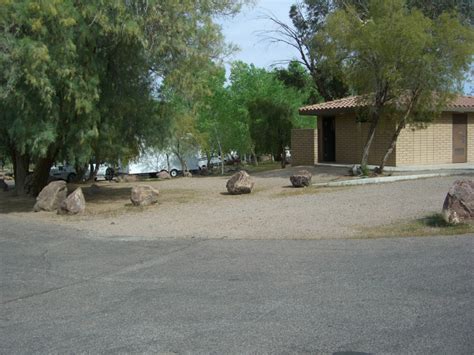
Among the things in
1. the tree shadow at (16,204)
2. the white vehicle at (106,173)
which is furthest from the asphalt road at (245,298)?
the white vehicle at (106,173)

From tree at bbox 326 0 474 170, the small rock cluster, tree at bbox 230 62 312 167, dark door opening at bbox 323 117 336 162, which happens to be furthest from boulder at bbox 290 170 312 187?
tree at bbox 230 62 312 167

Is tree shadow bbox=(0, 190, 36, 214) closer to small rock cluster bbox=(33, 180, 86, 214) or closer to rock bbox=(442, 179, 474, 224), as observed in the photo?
small rock cluster bbox=(33, 180, 86, 214)

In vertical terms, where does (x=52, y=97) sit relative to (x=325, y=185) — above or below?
above

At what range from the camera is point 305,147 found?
101 ft

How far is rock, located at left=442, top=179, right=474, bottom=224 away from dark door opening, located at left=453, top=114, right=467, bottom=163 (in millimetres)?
16747

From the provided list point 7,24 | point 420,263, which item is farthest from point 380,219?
point 7,24

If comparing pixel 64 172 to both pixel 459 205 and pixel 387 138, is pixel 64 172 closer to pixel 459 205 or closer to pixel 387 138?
pixel 387 138

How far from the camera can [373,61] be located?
20812mm

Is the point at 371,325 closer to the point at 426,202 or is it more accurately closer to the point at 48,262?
the point at 48,262

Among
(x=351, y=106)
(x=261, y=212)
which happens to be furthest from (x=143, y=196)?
(x=351, y=106)

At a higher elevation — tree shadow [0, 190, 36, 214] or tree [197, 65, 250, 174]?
tree [197, 65, 250, 174]

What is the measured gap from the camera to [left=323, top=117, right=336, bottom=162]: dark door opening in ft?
99.6

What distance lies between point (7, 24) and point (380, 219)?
11579 mm

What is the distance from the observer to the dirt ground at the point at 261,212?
492 inches
